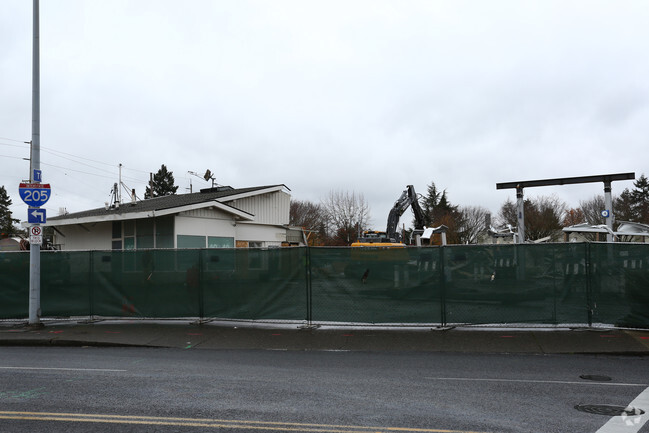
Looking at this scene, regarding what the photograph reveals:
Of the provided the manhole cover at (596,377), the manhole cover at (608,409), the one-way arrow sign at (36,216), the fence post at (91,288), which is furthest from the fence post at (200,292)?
the manhole cover at (608,409)

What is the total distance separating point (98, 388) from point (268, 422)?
10.2 ft

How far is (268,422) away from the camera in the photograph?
18.7ft

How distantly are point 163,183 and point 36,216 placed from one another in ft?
217

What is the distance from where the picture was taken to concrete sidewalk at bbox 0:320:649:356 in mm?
10398

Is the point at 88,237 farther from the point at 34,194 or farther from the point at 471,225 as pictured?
the point at 471,225

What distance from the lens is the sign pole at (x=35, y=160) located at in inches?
527

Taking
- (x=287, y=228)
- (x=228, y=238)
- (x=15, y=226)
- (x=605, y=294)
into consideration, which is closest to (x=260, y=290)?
(x=605, y=294)

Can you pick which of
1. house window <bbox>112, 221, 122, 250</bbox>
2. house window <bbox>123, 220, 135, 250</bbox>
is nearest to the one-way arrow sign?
house window <bbox>123, 220, 135, 250</bbox>

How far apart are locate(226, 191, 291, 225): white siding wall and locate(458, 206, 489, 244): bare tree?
143 ft

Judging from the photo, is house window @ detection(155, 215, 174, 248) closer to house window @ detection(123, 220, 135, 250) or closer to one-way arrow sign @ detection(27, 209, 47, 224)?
house window @ detection(123, 220, 135, 250)

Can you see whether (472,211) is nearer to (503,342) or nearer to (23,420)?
(503,342)

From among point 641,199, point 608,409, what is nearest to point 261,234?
point 608,409

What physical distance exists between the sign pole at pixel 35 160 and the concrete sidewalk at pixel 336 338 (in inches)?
21.4

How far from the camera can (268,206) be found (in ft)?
83.5
